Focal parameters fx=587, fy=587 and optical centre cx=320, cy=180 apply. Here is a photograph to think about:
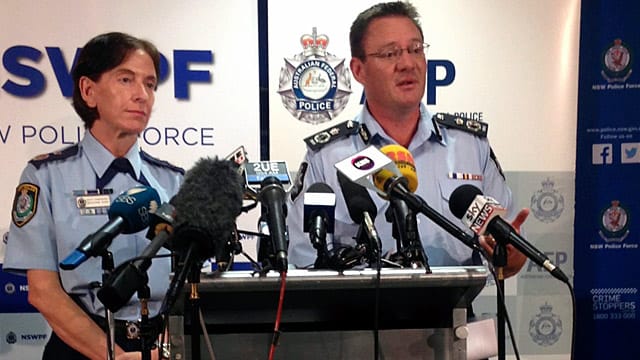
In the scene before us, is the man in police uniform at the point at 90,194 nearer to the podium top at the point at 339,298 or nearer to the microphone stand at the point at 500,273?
the podium top at the point at 339,298

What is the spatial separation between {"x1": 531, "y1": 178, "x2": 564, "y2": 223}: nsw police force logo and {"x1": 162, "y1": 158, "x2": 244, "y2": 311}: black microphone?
1996 millimetres

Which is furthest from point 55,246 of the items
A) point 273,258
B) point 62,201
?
point 273,258

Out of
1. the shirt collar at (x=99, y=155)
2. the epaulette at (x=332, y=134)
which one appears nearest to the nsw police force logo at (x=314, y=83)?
the epaulette at (x=332, y=134)

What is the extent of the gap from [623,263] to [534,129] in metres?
0.80

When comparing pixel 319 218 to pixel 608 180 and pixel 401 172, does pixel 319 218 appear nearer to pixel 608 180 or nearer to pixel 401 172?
pixel 401 172

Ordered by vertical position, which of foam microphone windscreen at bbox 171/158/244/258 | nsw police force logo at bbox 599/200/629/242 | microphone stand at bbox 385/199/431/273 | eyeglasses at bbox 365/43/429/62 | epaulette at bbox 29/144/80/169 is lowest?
nsw police force logo at bbox 599/200/629/242

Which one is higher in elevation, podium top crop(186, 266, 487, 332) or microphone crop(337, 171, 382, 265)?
microphone crop(337, 171, 382, 265)

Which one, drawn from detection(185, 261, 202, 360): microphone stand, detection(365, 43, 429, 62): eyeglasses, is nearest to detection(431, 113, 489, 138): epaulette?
detection(365, 43, 429, 62): eyeglasses

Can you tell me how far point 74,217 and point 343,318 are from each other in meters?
1.51

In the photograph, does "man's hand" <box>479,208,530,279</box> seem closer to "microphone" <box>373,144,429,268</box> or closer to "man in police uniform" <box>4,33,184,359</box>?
"microphone" <box>373,144,429,268</box>

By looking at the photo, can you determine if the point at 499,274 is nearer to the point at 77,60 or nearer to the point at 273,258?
the point at 273,258

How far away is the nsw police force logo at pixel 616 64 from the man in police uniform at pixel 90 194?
2.03 meters

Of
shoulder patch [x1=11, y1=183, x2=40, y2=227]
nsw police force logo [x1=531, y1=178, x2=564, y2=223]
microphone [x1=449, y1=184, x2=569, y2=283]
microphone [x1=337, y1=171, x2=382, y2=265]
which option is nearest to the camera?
microphone [x1=449, y1=184, x2=569, y2=283]

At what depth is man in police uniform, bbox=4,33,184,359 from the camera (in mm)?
2322
